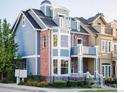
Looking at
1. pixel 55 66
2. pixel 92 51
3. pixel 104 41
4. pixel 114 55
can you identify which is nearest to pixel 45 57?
pixel 55 66

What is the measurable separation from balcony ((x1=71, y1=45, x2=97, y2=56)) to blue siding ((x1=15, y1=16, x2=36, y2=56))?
486 mm

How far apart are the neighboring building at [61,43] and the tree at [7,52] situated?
0.25ft

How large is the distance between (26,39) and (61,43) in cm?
42

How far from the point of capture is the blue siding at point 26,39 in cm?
427

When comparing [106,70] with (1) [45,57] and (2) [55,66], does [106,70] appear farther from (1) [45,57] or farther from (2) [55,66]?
(1) [45,57]

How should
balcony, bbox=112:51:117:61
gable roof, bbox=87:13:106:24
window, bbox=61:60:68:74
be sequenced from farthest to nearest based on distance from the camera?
window, bbox=61:60:68:74, gable roof, bbox=87:13:106:24, balcony, bbox=112:51:117:61

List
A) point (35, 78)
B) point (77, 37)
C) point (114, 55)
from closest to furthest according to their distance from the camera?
1. point (114, 55)
2. point (35, 78)
3. point (77, 37)

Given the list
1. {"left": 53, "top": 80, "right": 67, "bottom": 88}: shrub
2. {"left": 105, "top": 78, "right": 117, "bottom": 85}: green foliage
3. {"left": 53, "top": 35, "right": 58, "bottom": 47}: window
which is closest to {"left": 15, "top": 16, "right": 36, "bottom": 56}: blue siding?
{"left": 53, "top": 35, "right": 58, "bottom": 47}: window

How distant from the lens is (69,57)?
4.21 metres

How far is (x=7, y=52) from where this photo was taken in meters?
4.28

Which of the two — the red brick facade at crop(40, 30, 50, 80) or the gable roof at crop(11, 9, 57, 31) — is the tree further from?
the red brick facade at crop(40, 30, 50, 80)

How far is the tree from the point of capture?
4262mm

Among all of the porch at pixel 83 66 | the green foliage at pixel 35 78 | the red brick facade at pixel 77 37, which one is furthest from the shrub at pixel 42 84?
the red brick facade at pixel 77 37
